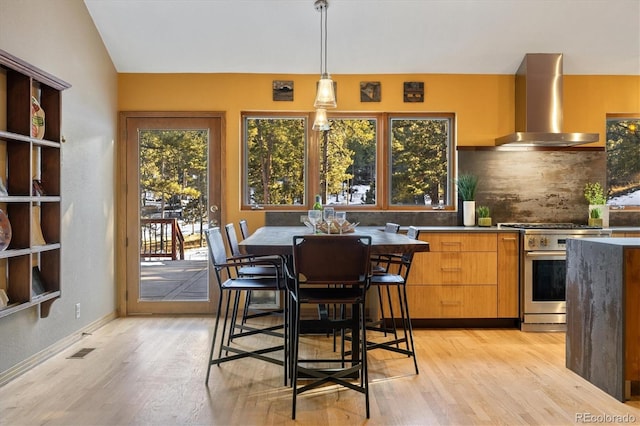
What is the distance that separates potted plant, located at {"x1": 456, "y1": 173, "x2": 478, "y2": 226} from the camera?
4875 mm

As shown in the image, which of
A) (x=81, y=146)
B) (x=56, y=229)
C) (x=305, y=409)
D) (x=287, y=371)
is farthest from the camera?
(x=81, y=146)

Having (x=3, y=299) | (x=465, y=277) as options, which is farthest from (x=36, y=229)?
→ (x=465, y=277)

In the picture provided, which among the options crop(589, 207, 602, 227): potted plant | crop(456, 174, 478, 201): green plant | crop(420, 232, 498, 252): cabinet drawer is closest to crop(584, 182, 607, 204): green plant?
crop(589, 207, 602, 227): potted plant

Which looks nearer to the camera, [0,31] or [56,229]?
[0,31]

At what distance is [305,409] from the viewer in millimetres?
2674

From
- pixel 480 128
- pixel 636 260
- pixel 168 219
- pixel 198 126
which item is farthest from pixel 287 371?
pixel 480 128

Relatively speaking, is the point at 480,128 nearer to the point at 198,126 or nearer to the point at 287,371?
the point at 198,126

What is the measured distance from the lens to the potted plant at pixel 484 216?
4.80 m

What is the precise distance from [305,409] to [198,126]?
3.16 meters

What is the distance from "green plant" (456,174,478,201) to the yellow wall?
1.15 ft

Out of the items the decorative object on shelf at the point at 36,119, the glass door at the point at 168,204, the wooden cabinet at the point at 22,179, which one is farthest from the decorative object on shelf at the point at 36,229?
the glass door at the point at 168,204

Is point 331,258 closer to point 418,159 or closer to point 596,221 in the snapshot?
point 418,159

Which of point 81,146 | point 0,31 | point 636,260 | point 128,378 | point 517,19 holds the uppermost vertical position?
point 517,19

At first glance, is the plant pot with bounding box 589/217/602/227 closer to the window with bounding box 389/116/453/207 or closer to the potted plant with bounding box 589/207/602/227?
the potted plant with bounding box 589/207/602/227
